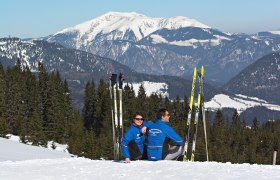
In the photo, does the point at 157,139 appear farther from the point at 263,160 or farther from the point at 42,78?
the point at 263,160

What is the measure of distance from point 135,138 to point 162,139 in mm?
1180

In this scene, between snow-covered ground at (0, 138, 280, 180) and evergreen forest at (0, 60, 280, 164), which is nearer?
snow-covered ground at (0, 138, 280, 180)

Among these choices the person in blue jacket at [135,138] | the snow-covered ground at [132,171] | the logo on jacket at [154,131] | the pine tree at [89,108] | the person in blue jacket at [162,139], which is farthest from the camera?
the pine tree at [89,108]

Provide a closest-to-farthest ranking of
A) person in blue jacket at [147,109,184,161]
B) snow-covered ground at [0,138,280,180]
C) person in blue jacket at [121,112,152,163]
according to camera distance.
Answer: snow-covered ground at [0,138,280,180] → person in blue jacket at [147,109,184,161] → person in blue jacket at [121,112,152,163]

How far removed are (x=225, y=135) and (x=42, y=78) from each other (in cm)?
4230

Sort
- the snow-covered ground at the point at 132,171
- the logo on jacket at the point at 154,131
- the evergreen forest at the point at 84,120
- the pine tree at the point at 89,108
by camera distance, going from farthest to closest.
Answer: the pine tree at the point at 89,108 → the evergreen forest at the point at 84,120 → the logo on jacket at the point at 154,131 → the snow-covered ground at the point at 132,171

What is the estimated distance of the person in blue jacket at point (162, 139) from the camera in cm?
1764

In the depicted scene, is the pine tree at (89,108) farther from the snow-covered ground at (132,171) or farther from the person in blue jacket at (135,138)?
the snow-covered ground at (132,171)

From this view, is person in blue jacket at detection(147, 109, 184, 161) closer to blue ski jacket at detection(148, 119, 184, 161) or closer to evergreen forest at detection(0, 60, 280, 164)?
blue ski jacket at detection(148, 119, 184, 161)

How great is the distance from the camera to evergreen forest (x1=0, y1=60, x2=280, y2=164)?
6612 cm

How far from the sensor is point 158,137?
17.9 m

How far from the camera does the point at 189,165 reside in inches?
663

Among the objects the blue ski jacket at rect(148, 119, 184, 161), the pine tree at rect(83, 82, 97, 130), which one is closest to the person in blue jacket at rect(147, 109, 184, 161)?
the blue ski jacket at rect(148, 119, 184, 161)

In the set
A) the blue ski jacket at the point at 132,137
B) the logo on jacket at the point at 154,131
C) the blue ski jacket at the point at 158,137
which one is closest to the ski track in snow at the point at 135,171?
the blue ski jacket at the point at 132,137
